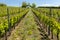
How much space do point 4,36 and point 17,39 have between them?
130 cm

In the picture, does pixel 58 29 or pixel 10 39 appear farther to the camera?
pixel 10 39

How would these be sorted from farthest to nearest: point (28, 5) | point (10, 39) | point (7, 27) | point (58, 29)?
point (28, 5)
point (7, 27)
point (10, 39)
point (58, 29)

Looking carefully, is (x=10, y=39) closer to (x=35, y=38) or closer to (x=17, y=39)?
(x=17, y=39)

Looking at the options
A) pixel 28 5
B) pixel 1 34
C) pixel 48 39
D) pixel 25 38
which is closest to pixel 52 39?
pixel 48 39

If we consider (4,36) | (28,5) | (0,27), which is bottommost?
(28,5)

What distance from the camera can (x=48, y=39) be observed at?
11.0 metres

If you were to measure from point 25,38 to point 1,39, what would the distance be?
184cm

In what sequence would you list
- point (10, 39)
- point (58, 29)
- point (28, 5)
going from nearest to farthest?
point (58, 29) → point (10, 39) → point (28, 5)

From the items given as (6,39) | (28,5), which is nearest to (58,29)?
(6,39)

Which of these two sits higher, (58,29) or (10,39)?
(58,29)

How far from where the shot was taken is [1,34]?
451 inches

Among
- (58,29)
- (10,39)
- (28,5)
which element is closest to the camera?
(58,29)

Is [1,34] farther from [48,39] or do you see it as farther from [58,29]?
[58,29]

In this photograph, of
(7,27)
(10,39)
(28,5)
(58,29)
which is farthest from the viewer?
(28,5)
